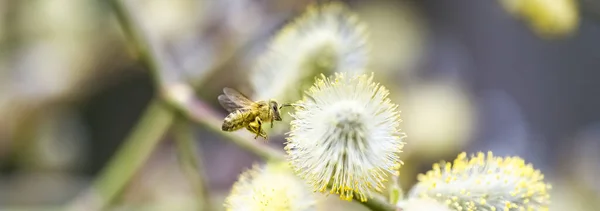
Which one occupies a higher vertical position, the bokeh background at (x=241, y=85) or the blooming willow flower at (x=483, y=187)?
the bokeh background at (x=241, y=85)

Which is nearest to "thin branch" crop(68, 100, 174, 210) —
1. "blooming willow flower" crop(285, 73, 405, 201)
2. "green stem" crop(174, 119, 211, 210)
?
"green stem" crop(174, 119, 211, 210)

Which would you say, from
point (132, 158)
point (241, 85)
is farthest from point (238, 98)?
point (241, 85)

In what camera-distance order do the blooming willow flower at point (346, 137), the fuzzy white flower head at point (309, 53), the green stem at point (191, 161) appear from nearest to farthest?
the blooming willow flower at point (346, 137) → the fuzzy white flower head at point (309, 53) → the green stem at point (191, 161)

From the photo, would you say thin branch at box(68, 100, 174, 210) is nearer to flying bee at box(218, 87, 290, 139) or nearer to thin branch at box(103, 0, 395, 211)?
thin branch at box(103, 0, 395, 211)

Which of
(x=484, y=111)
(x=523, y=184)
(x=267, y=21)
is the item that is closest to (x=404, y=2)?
(x=484, y=111)

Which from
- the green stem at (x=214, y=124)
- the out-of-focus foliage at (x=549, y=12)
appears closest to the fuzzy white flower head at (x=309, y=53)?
the green stem at (x=214, y=124)

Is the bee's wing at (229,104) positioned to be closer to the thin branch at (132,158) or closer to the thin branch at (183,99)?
the thin branch at (183,99)
